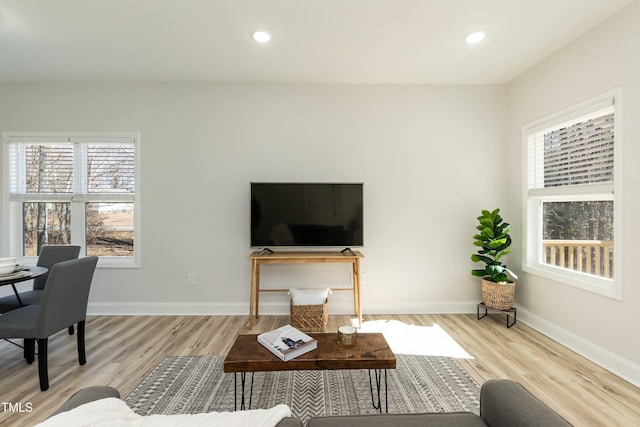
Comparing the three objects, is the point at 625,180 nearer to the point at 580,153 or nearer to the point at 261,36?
the point at 580,153

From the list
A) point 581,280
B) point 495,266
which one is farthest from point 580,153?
point 495,266

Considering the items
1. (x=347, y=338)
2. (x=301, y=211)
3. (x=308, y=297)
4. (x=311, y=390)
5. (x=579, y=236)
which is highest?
(x=301, y=211)

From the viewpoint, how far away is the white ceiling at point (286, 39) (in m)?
2.18

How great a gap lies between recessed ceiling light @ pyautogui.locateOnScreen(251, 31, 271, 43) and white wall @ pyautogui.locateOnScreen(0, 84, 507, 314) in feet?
2.92

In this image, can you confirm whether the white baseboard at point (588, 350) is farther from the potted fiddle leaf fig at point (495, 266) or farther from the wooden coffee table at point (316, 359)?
the wooden coffee table at point (316, 359)

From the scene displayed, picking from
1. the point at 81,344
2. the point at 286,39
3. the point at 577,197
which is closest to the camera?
the point at 81,344

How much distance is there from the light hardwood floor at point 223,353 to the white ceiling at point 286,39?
8.60ft

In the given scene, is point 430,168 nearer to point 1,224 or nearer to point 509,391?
point 509,391

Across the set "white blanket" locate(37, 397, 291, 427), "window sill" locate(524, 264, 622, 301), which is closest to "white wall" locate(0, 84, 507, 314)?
"window sill" locate(524, 264, 622, 301)

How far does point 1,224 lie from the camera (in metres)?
3.46

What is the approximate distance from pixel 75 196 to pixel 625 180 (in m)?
5.15

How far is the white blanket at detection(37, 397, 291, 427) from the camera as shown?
2.70 ft

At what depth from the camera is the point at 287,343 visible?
175 centimetres

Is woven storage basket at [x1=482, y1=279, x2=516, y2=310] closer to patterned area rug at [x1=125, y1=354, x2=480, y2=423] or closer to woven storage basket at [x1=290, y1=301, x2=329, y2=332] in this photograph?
patterned area rug at [x1=125, y1=354, x2=480, y2=423]
